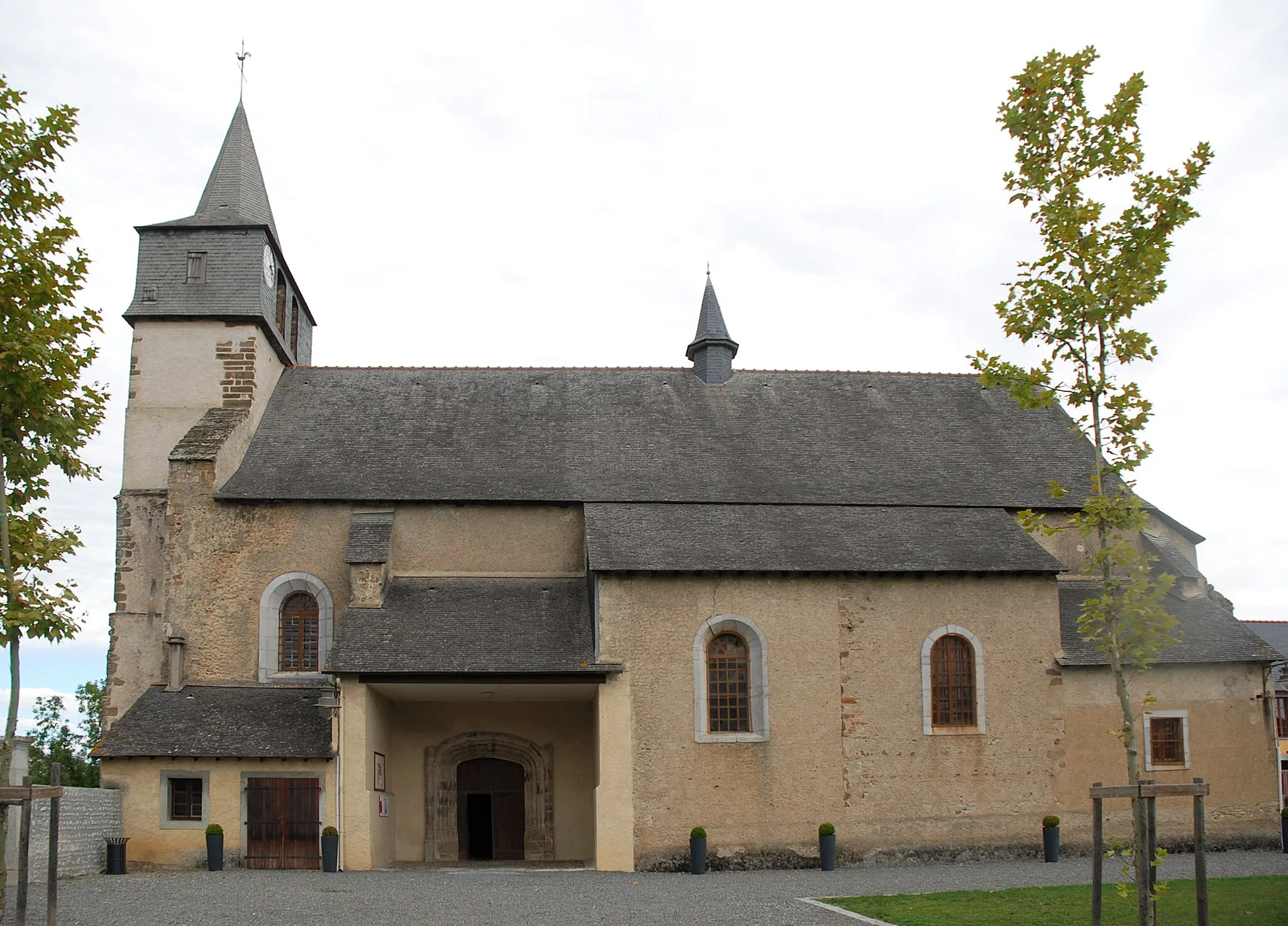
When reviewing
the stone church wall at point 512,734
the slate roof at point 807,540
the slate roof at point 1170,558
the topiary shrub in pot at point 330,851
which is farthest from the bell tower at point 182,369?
the slate roof at point 1170,558

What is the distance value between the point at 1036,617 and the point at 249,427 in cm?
1587

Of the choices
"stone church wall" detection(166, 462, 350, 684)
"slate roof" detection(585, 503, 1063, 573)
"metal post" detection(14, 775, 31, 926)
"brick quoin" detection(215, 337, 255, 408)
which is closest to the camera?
"metal post" detection(14, 775, 31, 926)

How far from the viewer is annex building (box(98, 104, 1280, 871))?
19.1 m

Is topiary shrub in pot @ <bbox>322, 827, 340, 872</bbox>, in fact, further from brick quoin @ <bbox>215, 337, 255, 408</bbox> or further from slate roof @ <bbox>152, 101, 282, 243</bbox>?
slate roof @ <bbox>152, 101, 282, 243</bbox>

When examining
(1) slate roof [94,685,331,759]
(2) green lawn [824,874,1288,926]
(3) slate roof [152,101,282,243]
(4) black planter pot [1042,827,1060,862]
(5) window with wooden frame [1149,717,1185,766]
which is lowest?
(4) black planter pot [1042,827,1060,862]

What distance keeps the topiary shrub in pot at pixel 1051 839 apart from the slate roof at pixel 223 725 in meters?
12.1

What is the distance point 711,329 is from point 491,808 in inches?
471

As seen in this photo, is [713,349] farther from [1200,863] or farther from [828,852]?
[1200,863]

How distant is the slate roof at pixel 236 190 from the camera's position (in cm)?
2484

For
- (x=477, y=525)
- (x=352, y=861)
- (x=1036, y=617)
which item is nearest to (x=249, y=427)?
(x=477, y=525)

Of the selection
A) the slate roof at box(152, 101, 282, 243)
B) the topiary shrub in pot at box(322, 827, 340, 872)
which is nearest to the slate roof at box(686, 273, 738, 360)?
the slate roof at box(152, 101, 282, 243)

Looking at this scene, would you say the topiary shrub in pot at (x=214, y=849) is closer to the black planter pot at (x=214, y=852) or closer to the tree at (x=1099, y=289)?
the black planter pot at (x=214, y=852)

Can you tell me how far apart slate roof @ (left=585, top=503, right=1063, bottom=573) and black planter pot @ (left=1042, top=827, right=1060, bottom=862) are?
443 centimetres

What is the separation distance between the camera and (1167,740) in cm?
2108
